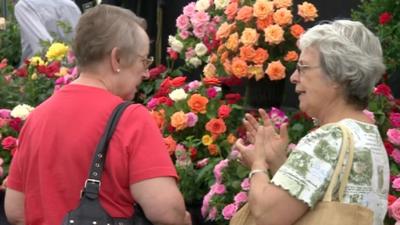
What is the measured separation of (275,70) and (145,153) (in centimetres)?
168

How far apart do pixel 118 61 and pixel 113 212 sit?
0.48 meters

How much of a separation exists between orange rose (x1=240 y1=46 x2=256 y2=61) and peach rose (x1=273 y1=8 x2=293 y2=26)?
19cm

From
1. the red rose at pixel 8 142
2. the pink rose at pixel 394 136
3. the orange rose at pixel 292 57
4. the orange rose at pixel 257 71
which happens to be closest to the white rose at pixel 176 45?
the orange rose at pixel 257 71

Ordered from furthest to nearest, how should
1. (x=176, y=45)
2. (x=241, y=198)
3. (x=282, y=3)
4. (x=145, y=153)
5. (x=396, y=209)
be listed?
(x=176, y=45) → (x=282, y=3) → (x=241, y=198) → (x=396, y=209) → (x=145, y=153)

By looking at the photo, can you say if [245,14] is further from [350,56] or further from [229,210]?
[350,56]

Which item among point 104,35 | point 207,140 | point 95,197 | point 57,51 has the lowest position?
point 207,140

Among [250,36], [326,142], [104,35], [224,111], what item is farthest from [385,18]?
[104,35]

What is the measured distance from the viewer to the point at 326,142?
2.32 meters

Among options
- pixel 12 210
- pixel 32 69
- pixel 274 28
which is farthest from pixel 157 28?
pixel 12 210

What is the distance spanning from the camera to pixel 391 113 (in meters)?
3.74

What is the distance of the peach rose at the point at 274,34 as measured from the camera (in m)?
3.91

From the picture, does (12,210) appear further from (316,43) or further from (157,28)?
(157,28)

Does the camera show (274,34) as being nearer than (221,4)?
Yes

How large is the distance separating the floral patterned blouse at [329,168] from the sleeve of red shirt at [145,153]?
0.35 m
